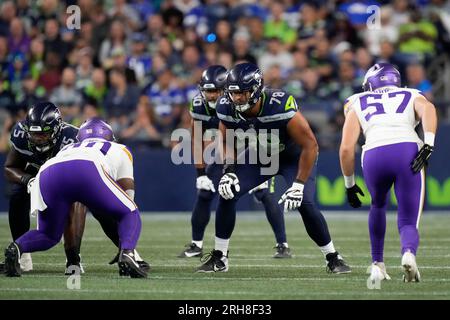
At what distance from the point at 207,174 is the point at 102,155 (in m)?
2.99

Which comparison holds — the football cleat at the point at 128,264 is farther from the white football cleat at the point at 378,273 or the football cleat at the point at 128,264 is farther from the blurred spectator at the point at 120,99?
the blurred spectator at the point at 120,99

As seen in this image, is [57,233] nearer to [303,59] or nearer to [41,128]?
[41,128]

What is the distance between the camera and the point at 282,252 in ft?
34.3

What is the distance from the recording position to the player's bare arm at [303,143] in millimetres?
8602

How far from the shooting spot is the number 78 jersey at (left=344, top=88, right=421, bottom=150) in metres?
7.74

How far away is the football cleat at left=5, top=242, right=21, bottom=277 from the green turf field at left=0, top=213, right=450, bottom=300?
7 centimetres

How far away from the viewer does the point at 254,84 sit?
8.55 m

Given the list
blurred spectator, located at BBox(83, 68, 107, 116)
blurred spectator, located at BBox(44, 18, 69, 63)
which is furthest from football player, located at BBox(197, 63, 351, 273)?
blurred spectator, located at BBox(44, 18, 69, 63)

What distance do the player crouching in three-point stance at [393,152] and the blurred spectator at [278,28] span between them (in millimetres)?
9905

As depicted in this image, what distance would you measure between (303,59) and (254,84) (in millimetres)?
8562

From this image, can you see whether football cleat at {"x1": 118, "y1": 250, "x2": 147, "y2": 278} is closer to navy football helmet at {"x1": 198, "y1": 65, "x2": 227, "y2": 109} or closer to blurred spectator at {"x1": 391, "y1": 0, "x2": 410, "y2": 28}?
navy football helmet at {"x1": 198, "y1": 65, "x2": 227, "y2": 109}

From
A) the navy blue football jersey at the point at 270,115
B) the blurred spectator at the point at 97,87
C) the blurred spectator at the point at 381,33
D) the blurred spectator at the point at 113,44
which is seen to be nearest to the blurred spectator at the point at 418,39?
the blurred spectator at the point at 381,33
